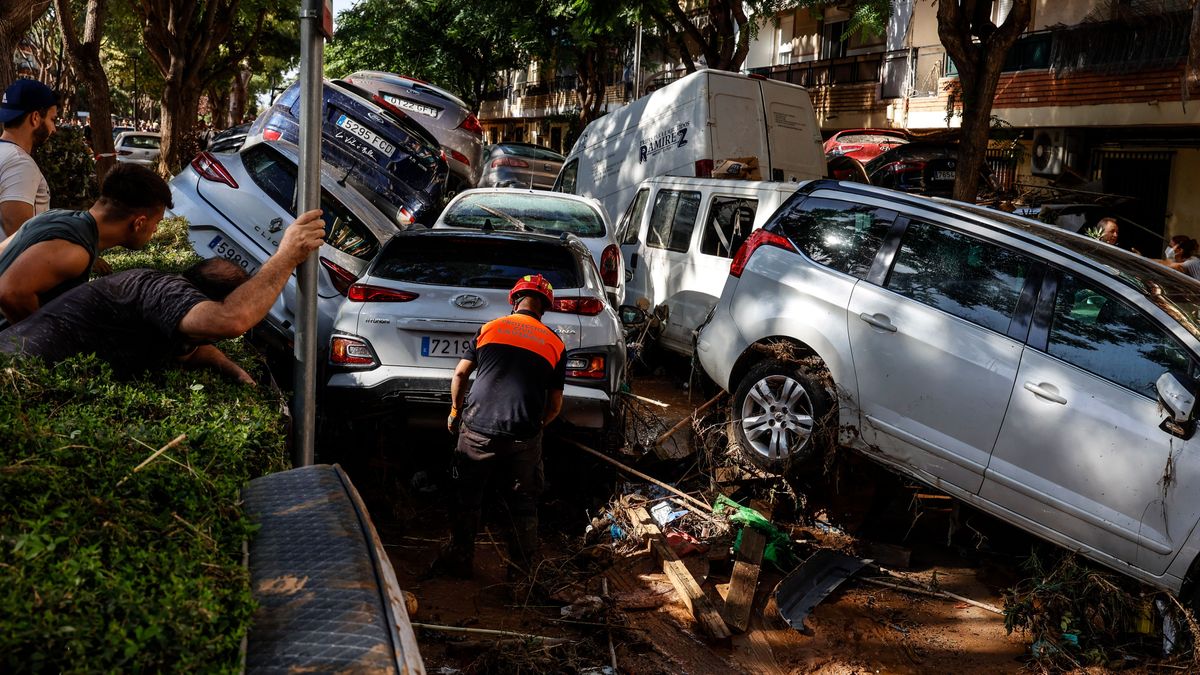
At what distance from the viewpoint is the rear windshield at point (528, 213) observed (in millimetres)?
10125

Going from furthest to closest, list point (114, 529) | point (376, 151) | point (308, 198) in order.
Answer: point (376, 151) → point (308, 198) → point (114, 529)

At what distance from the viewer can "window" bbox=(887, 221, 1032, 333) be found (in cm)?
554

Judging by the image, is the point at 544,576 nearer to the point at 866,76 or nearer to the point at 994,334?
the point at 994,334

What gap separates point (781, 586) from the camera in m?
5.13

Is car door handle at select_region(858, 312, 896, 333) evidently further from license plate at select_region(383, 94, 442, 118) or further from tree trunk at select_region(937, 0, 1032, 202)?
license plate at select_region(383, 94, 442, 118)

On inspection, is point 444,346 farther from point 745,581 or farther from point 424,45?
point 424,45

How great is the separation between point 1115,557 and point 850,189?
2813 millimetres

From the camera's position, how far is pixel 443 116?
1401 centimetres

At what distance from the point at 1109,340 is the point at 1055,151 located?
16875 mm

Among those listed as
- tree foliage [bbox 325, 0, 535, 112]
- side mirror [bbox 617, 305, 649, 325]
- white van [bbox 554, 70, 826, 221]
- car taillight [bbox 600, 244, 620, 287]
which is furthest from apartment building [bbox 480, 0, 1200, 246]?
tree foliage [bbox 325, 0, 535, 112]

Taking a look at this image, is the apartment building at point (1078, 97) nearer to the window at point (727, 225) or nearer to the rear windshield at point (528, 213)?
the window at point (727, 225)

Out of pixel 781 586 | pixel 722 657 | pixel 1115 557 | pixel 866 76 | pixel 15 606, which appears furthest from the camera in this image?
pixel 866 76

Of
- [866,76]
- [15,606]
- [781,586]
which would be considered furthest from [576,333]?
[866,76]

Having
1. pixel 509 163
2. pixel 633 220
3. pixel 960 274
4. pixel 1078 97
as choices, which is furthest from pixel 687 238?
pixel 509 163
